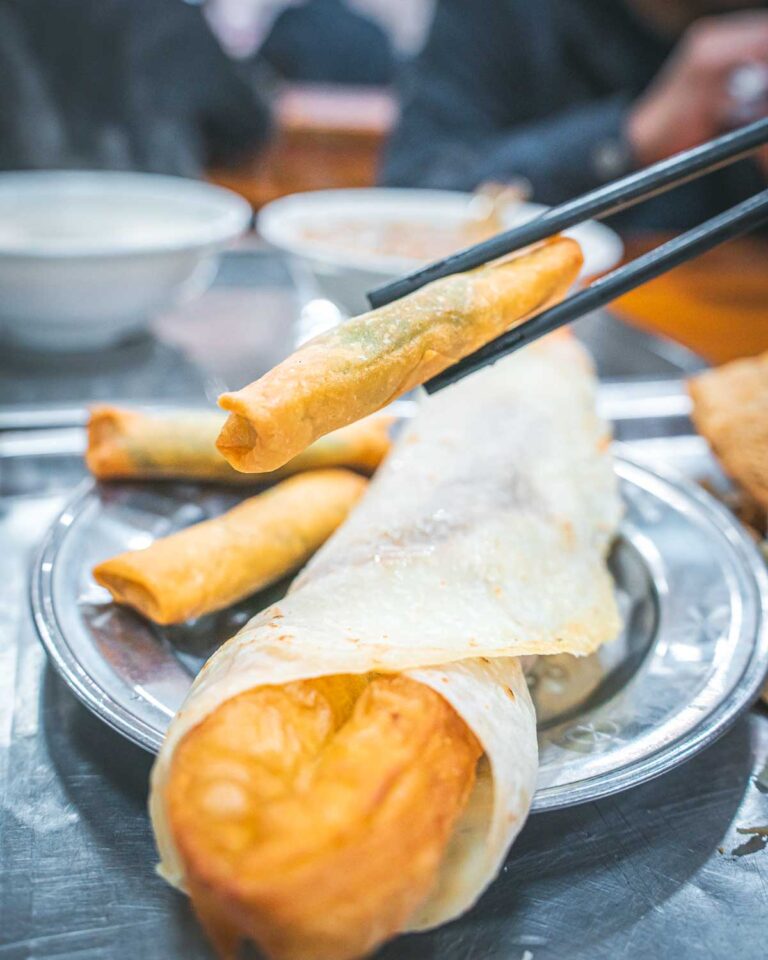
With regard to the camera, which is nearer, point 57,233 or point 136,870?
point 136,870

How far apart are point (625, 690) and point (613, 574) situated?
9.7 inches

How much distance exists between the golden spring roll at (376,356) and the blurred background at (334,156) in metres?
0.73

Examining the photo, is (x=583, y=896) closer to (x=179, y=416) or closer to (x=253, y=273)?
(x=179, y=416)

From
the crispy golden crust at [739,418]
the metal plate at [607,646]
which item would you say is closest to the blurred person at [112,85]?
the metal plate at [607,646]

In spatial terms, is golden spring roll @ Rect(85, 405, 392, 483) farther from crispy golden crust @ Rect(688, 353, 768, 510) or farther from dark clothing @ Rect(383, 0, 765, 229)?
dark clothing @ Rect(383, 0, 765, 229)

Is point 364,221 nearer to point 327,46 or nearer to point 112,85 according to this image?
point 112,85

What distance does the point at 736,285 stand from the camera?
2.46 metres

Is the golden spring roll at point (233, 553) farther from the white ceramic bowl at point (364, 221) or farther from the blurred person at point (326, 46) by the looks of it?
the blurred person at point (326, 46)

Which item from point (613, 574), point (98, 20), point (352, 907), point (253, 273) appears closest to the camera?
point (352, 907)

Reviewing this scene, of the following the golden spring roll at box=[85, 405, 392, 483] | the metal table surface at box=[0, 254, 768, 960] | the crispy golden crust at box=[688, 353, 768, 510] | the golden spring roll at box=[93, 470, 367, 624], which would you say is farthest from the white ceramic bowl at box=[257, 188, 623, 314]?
the metal table surface at box=[0, 254, 768, 960]

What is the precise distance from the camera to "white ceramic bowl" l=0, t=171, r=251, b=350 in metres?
1.50

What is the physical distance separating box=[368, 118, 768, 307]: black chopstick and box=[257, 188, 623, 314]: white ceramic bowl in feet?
1.68

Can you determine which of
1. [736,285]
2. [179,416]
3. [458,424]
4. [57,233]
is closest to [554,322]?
[458,424]

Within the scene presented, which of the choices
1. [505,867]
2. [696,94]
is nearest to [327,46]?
[696,94]
